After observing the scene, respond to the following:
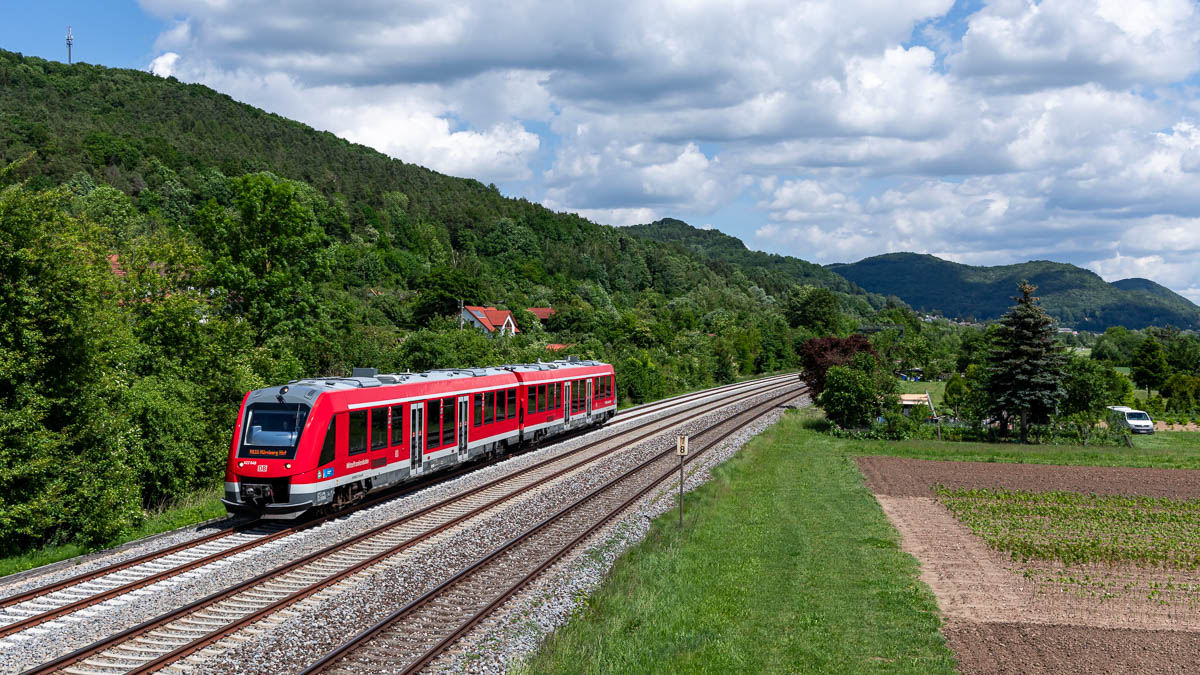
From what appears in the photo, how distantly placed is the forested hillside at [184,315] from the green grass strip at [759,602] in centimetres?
1061

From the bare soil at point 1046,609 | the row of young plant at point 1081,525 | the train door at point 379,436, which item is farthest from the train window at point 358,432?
the row of young plant at point 1081,525

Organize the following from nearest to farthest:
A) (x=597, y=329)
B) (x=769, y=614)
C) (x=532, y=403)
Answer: (x=769, y=614) → (x=532, y=403) → (x=597, y=329)

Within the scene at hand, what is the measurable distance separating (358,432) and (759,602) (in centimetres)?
1062

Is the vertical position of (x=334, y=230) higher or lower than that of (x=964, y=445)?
higher

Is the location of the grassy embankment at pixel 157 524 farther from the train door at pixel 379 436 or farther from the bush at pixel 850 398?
the bush at pixel 850 398

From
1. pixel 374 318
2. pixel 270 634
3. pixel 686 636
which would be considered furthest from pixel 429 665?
pixel 374 318

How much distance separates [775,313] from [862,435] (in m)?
101

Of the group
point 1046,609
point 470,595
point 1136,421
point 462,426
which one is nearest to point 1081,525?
point 1046,609

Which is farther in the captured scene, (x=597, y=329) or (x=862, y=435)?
(x=597, y=329)

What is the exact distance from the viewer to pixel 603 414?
141 feet

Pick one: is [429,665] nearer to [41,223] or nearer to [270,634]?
[270,634]

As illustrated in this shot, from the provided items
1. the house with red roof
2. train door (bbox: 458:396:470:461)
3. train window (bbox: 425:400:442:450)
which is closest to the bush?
train door (bbox: 458:396:470:461)

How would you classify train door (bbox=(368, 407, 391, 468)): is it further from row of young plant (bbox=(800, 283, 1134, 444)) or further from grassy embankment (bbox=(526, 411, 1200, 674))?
row of young plant (bbox=(800, 283, 1134, 444))

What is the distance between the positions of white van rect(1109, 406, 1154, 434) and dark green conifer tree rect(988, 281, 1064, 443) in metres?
8.27
